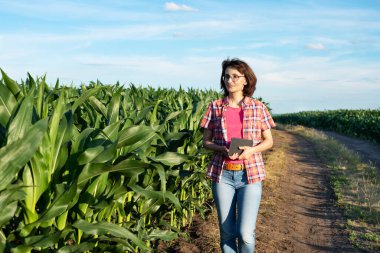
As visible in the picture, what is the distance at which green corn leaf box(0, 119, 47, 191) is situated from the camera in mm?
2730

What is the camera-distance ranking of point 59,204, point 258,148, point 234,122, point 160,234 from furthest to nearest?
point 160,234
point 234,122
point 258,148
point 59,204

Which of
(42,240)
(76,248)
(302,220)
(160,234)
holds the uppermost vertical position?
(42,240)

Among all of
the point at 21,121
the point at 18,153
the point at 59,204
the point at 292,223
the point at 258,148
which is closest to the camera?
the point at 18,153

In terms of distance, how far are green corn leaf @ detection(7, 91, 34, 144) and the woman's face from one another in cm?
180

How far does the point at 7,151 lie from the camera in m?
2.72

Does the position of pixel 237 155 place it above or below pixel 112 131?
below

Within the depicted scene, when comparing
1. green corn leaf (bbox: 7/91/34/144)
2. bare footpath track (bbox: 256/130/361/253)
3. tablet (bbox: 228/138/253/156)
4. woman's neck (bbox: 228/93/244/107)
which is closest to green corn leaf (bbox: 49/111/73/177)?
green corn leaf (bbox: 7/91/34/144)

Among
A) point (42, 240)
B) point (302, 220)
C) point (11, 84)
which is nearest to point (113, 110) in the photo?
point (11, 84)

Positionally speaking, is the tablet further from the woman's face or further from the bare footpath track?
the bare footpath track

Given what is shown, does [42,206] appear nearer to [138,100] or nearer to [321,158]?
[138,100]

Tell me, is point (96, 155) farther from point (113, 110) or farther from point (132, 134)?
point (113, 110)

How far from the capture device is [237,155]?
4055 mm

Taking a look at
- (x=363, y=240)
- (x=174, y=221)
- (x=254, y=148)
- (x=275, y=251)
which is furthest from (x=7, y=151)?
(x=363, y=240)

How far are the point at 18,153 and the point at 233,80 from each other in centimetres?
205
